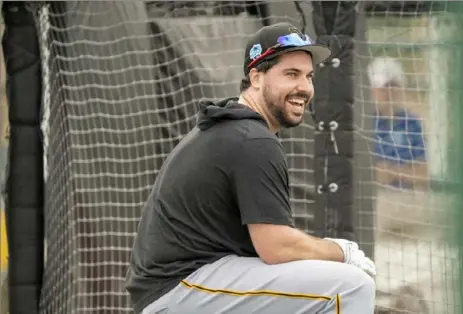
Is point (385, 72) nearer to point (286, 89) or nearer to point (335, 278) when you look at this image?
point (286, 89)

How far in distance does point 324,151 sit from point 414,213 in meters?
0.63

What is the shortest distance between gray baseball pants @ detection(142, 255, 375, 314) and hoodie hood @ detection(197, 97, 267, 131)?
49 cm

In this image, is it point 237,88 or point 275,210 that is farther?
point 237,88

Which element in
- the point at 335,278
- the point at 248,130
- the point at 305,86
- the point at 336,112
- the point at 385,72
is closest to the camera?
the point at 335,278

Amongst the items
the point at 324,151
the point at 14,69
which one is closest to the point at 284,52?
the point at 324,151

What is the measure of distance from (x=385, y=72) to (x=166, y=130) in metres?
1.26

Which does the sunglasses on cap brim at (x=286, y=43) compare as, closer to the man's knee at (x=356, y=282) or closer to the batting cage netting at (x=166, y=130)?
the man's knee at (x=356, y=282)

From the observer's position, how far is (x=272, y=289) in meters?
3.14

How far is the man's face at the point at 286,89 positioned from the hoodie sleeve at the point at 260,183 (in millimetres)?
255

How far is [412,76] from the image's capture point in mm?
5031

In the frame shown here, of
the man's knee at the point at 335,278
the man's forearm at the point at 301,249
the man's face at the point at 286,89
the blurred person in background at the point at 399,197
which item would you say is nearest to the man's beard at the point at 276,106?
the man's face at the point at 286,89

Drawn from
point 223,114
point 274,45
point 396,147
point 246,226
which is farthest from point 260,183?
point 396,147

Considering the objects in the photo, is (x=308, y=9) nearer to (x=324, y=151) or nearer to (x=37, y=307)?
(x=324, y=151)

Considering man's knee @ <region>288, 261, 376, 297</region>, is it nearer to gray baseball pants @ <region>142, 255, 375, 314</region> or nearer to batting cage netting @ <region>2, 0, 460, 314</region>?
gray baseball pants @ <region>142, 255, 375, 314</region>
